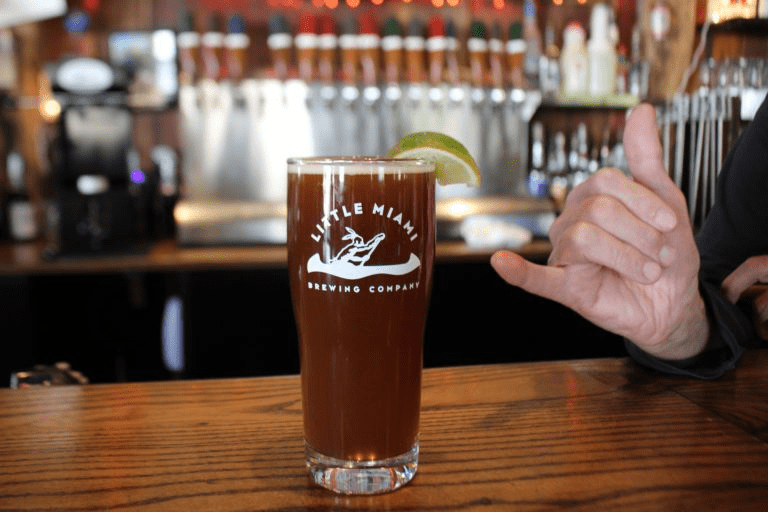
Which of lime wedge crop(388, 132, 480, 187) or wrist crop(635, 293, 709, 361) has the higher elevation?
lime wedge crop(388, 132, 480, 187)

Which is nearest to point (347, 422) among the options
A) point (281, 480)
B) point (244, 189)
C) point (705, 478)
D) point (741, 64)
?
point (281, 480)

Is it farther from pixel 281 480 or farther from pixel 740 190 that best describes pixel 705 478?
pixel 740 190

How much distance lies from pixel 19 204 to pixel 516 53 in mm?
2185

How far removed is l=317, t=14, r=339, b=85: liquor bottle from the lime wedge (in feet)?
7.83

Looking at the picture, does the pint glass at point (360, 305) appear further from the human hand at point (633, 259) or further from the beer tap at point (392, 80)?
the beer tap at point (392, 80)

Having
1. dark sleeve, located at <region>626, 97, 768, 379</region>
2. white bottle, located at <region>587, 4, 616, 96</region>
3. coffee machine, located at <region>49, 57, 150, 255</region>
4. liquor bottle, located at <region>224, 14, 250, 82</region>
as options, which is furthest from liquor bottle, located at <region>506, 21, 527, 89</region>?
dark sleeve, located at <region>626, 97, 768, 379</region>

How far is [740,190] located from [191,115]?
7.39 ft

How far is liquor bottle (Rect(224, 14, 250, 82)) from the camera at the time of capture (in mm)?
2994

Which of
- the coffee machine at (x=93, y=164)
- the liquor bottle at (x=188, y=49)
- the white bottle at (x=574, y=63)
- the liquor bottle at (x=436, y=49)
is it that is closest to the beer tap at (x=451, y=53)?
the liquor bottle at (x=436, y=49)

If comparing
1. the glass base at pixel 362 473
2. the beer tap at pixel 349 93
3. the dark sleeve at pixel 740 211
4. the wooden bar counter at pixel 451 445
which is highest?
the beer tap at pixel 349 93

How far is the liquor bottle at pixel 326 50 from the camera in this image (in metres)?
3.00

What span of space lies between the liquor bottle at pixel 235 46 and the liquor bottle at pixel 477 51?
0.95m

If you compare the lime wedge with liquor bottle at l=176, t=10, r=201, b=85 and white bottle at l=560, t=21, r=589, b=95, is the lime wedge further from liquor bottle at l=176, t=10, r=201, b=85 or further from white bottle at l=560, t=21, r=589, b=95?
white bottle at l=560, t=21, r=589, b=95

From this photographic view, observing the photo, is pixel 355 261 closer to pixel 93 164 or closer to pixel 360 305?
pixel 360 305
